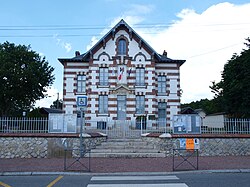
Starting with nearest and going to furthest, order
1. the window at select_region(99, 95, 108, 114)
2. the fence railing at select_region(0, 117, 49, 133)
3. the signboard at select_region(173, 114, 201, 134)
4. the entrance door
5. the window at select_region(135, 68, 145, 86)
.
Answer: the fence railing at select_region(0, 117, 49, 133)
the signboard at select_region(173, 114, 201, 134)
the entrance door
the window at select_region(99, 95, 108, 114)
the window at select_region(135, 68, 145, 86)

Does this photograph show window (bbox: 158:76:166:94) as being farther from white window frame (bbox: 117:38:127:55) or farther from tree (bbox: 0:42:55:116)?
tree (bbox: 0:42:55:116)

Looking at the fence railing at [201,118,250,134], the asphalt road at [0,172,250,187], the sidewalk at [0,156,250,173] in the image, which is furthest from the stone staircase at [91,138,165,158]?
the asphalt road at [0,172,250,187]

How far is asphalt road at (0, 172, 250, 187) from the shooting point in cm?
854

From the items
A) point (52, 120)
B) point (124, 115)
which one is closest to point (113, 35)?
point (124, 115)

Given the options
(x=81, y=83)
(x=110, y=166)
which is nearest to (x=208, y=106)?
(x=81, y=83)

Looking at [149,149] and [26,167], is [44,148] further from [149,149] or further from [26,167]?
[149,149]

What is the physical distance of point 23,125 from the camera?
1598cm

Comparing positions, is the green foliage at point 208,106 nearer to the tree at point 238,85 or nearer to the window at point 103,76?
the tree at point 238,85

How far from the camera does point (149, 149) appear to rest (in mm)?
16172

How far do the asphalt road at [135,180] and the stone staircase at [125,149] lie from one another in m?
4.75

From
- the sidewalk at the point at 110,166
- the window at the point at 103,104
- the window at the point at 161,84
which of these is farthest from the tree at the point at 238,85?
the sidewalk at the point at 110,166

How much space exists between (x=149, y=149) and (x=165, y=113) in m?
14.0

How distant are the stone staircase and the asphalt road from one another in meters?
4.75

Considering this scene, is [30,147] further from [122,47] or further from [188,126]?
[122,47]
